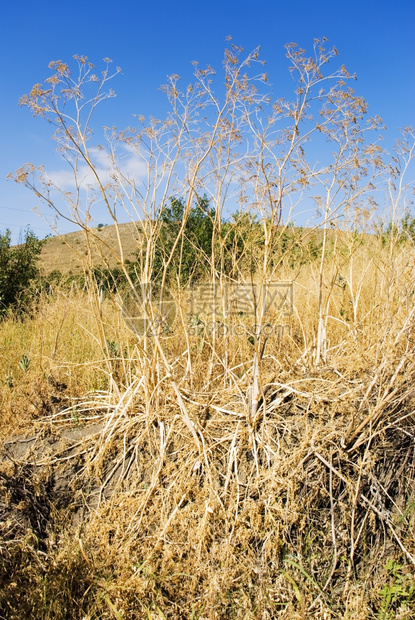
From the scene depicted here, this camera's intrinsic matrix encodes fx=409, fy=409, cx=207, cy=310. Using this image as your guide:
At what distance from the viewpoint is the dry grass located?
5.79ft

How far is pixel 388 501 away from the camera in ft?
6.73

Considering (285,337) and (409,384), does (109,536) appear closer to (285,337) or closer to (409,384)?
(409,384)

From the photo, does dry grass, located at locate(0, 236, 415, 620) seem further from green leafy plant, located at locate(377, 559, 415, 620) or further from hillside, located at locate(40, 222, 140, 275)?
hillside, located at locate(40, 222, 140, 275)

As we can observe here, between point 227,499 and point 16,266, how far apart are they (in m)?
7.33

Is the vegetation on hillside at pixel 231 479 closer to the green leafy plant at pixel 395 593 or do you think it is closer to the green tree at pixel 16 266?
the green leafy plant at pixel 395 593

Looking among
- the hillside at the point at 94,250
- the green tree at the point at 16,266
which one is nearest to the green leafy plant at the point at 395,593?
the hillside at the point at 94,250

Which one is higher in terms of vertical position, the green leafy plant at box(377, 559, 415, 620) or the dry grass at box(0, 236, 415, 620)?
the dry grass at box(0, 236, 415, 620)

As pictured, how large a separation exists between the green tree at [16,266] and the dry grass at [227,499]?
553cm

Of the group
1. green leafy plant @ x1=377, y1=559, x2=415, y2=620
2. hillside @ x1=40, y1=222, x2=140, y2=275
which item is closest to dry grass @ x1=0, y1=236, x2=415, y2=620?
green leafy plant @ x1=377, y1=559, x2=415, y2=620

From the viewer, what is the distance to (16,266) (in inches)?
316

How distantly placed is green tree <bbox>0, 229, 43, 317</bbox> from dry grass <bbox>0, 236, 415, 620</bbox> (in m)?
5.53

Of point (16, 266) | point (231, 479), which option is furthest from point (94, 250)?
point (16, 266)

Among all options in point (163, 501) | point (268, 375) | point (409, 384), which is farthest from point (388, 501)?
point (163, 501)

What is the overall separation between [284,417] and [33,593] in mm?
1440
